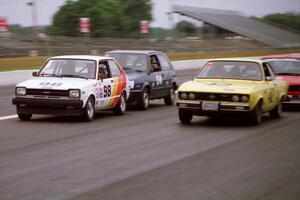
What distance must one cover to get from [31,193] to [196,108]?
22.4 ft

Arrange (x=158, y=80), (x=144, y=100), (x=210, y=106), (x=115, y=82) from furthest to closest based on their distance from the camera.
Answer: (x=158, y=80) → (x=144, y=100) → (x=115, y=82) → (x=210, y=106)

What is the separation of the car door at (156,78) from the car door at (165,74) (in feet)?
0.51

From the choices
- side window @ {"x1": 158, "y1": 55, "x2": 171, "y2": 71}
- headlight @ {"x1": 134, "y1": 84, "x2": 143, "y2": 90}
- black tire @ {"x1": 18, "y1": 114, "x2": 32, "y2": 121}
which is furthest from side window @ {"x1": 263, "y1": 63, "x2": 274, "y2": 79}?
black tire @ {"x1": 18, "y1": 114, "x2": 32, "y2": 121}

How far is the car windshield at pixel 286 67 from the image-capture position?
59.3ft

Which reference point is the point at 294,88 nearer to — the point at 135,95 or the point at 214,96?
the point at 135,95

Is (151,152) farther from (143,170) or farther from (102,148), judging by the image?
(143,170)

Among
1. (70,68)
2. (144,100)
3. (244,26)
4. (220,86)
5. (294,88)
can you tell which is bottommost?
(244,26)

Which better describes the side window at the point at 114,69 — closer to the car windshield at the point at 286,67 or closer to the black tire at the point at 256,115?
the black tire at the point at 256,115

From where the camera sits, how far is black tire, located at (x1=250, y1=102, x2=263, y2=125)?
13301 mm

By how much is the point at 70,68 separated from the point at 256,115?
4.16 metres

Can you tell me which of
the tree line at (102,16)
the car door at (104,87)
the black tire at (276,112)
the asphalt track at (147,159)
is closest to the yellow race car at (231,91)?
the black tire at (276,112)

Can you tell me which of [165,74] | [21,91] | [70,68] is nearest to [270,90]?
[70,68]

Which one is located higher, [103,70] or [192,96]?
[103,70]

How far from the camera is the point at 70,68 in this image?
47.6 ft
